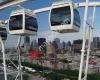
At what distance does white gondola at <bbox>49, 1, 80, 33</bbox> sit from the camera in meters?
11.5

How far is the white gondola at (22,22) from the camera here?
14227 millimetres

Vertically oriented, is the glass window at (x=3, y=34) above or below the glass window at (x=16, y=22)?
below

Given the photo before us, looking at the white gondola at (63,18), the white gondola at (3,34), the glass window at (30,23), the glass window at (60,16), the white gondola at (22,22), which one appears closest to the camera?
the white gondola at (63,18)

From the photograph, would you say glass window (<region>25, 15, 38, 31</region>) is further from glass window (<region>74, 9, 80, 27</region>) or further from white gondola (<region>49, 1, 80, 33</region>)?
glass window (<region>74, 9, 80, 27</region>)

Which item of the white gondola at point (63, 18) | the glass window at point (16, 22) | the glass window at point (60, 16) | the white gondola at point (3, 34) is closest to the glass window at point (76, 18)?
the white gondola at point (63, 18)

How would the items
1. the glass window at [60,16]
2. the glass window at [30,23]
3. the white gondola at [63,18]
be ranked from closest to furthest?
the white gondola at [63,18] < the glass window at [60,16] < the glass window at [30,23]

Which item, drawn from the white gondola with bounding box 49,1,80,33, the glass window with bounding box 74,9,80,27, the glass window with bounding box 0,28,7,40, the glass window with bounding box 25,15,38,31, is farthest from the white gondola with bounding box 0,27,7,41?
the glass window with bounding box 74,9,80,27

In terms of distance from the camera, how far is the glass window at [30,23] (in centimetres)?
1448

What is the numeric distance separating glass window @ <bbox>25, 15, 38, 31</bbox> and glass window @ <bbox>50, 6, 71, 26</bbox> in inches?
105

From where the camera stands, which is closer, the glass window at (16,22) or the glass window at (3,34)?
the glass window at (16,22)

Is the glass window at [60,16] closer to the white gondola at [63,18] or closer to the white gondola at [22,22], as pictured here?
the white gondola at [63,18]

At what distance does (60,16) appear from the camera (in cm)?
1195

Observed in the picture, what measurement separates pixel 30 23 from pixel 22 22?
2.34 feet

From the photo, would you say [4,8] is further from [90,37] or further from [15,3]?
[90,37]
